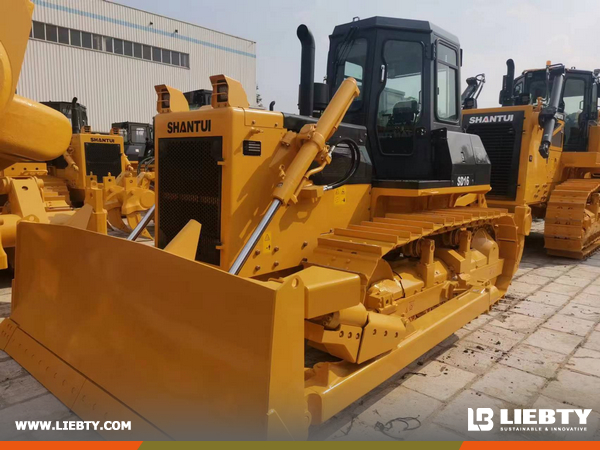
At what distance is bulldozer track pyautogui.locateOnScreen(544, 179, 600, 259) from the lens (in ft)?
26.2

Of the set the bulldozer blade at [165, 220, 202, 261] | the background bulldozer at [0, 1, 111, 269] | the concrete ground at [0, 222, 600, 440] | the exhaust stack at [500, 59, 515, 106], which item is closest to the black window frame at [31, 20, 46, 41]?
the concrete ground at [0, 222, 600, 440]

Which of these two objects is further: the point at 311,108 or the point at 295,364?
the point at 311,108

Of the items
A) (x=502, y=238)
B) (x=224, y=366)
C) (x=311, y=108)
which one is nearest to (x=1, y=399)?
(x=224, y=366)

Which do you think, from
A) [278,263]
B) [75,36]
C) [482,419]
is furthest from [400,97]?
[75,36]

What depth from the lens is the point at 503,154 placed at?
8211 mm

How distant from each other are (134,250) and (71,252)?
85cm

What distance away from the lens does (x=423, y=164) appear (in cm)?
460

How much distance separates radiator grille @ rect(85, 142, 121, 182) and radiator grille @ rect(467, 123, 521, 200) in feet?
27.0

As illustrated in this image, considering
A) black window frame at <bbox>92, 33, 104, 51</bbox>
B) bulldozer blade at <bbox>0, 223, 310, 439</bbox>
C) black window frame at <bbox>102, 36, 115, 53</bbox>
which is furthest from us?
black window frame at <bbox>102, 36, 115, 53</bbox>

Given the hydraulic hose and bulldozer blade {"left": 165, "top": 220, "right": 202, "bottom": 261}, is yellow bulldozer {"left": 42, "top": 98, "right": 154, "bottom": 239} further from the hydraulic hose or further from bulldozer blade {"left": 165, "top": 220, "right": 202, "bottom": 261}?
bulldozer blade {"left": 165, "top": 220, "right": 202, "bottom": 261}

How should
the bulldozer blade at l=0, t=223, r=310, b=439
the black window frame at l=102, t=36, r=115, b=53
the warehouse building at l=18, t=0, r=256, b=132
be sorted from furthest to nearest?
the black window frame at l=102, t=36, r=115, b=53
the warehouse building at l=18, t=0, r=256, b=132
the bulldozer blade at l=0, t=223, r=310, b=439

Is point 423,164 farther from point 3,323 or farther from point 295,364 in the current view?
point 3,323

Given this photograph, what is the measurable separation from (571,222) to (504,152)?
1.59 m

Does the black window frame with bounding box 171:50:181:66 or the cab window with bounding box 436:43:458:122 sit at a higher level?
the black window frame with bounding box 171:50:181:66
